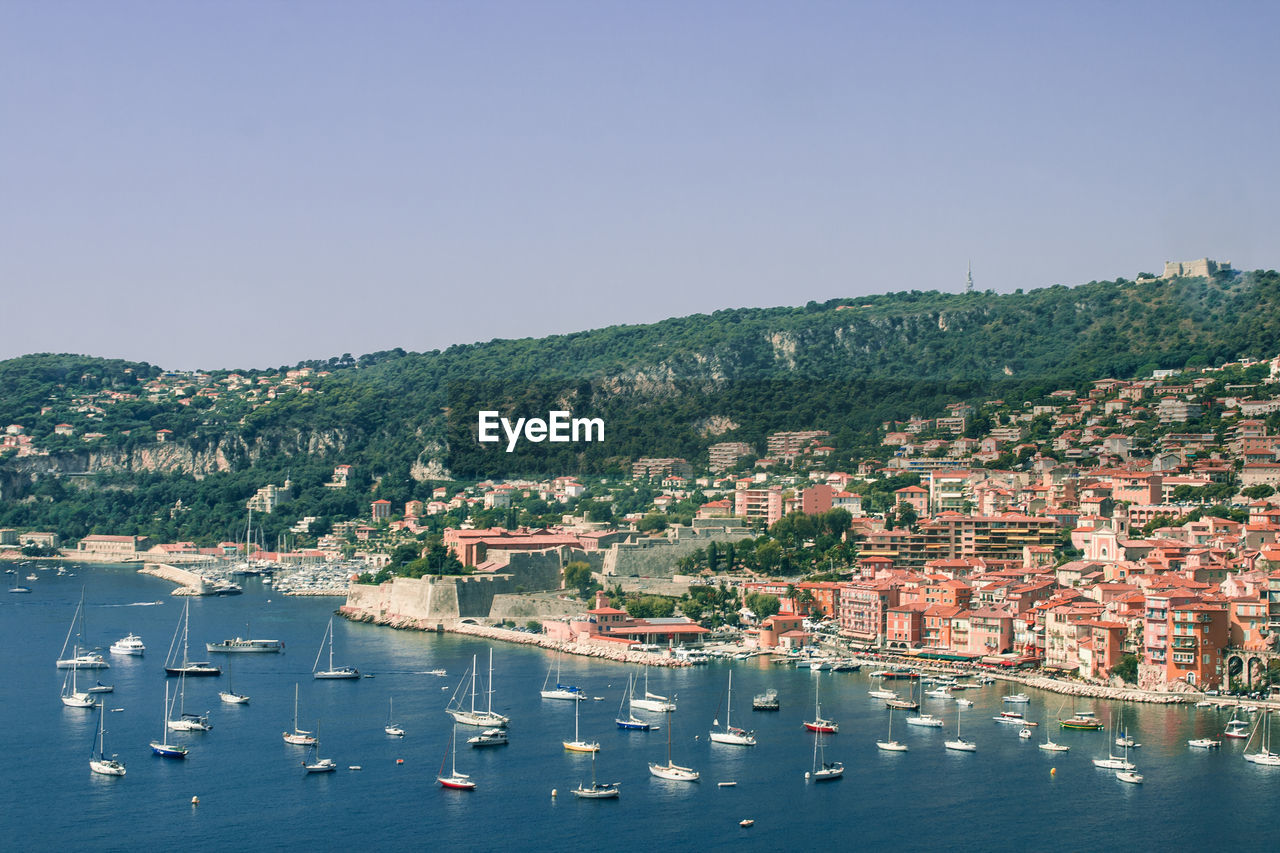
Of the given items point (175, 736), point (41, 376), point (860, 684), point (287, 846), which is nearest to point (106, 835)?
point (287, 846)

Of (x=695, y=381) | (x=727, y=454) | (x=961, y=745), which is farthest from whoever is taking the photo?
(x=695, y=381)

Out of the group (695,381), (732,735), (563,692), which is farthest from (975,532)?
(695,381)

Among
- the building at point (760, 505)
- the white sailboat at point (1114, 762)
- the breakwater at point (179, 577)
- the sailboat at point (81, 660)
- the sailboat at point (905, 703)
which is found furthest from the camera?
the breakwater at point (179, 577)

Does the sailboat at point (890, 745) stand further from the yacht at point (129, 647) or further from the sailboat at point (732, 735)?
the yacht at point (129, 647)

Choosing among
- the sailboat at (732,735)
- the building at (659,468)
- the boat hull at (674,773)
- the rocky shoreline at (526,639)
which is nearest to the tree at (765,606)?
the rocky shoreline at (526,639)

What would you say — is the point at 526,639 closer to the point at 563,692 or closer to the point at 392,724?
the point at 563,692

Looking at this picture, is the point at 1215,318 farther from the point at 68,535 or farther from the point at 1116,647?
the point at 68,535
